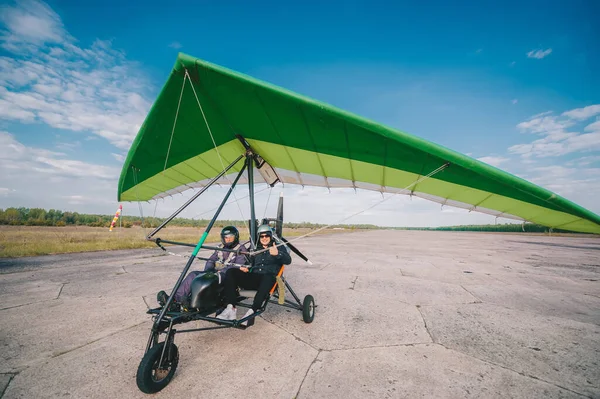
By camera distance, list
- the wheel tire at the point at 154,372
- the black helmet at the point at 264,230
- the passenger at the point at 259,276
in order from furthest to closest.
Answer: the black helmet at the point at 264,230, the passenger at the point at 259,276, the wheel tire at the point at 154,372

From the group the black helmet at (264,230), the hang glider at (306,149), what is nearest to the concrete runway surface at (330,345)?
the black helmet at (264,230)

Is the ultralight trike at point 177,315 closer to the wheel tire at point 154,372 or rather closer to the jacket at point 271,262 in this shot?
the wheel tire at point 154,372

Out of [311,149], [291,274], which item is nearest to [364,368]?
[311,149]

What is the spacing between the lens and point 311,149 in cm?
370

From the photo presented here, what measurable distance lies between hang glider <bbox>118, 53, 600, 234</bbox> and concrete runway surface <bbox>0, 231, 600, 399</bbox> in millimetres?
1772

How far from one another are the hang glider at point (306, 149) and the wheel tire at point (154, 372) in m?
2.74

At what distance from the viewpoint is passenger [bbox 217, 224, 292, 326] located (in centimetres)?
312

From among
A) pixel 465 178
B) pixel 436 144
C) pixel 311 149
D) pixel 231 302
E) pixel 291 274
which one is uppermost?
pixel 311 149

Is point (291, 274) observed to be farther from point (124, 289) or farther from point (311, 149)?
point (311, 149)

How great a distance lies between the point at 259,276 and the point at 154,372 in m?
1.51

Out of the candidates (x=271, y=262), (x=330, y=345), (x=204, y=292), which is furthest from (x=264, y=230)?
(x=330, y=345)

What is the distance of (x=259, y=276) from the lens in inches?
136

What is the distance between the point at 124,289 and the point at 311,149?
5227 millimetres

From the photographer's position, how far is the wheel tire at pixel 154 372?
203 centimetres
